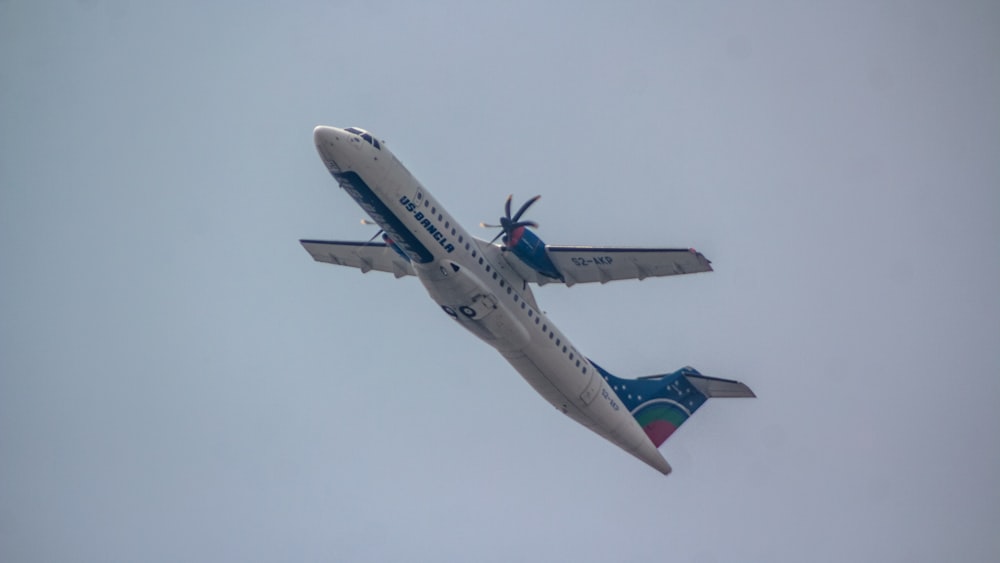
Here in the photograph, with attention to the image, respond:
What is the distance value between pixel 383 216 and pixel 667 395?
11649mm

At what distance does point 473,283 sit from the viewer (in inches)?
1021

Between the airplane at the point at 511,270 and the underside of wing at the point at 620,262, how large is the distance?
0.03m

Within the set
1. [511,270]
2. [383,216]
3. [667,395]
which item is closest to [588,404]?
[667,395]

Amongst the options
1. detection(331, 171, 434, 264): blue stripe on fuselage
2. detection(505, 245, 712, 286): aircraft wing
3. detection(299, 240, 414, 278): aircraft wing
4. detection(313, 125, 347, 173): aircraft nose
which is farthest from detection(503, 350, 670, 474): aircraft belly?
detection(313, 125, 347, 173): aircraft nose

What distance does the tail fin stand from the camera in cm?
3083

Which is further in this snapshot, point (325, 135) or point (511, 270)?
point (511, 270)

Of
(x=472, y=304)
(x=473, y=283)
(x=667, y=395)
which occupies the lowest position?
(x=472, y=304)

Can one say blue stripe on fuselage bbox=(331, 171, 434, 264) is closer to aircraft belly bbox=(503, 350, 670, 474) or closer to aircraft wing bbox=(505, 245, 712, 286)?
aircraft wing bbox=(505, 245, 712, 286)

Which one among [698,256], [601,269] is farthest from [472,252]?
[698,256]

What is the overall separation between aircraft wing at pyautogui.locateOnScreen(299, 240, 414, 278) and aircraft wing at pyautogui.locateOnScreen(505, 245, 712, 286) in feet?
13.6

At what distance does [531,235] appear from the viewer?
88.7ft

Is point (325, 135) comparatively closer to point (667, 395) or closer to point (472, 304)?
point (472, 304)

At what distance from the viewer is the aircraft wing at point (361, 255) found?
29.9 meters

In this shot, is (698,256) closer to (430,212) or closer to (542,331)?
(542,331)
